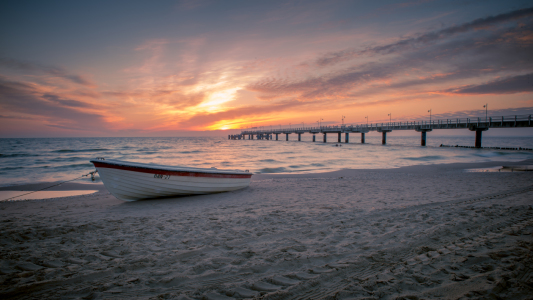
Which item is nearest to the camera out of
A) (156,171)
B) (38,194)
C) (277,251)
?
(277,251)

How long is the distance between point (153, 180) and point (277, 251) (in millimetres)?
6101

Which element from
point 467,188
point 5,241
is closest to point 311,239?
point 5,241

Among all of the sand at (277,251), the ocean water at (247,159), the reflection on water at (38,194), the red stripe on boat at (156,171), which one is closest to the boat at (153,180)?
the red stripe on boat at (156,171)

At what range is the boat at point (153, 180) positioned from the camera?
26.4 feet

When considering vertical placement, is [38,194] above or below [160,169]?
below

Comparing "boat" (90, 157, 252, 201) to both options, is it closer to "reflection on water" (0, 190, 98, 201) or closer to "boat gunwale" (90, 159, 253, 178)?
"boat gunwale" (90, 159, 253, 178)

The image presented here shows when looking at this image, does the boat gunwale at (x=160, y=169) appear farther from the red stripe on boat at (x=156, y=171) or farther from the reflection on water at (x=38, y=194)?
the reflection on water at (x=38, y=194)

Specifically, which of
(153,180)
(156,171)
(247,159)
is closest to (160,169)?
(156,171)

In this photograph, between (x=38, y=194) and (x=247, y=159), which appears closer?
(x=38, y=194)

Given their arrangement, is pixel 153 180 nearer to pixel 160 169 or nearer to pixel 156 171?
pixel 156 171

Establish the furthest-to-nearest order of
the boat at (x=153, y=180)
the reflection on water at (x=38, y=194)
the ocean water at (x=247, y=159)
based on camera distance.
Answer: the ocean water at (x=247, y=159)
the reflection on water at (x=38, y=194)
the boat at (x=153, y=180)

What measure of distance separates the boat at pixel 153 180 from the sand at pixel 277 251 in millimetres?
953

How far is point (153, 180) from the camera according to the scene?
28.0ft

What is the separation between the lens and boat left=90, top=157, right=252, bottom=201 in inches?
317
